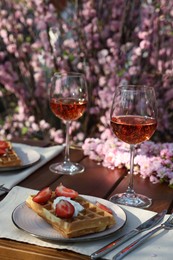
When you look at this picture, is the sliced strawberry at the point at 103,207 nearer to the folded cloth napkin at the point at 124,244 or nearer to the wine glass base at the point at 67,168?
the folded cloth napkin at the point at 124,244

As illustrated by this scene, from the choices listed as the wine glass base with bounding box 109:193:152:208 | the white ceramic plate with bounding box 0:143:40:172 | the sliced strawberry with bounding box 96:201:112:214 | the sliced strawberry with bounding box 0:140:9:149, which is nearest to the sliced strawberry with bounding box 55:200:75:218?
the sliced strawberry with bounding box 96:201:112:214

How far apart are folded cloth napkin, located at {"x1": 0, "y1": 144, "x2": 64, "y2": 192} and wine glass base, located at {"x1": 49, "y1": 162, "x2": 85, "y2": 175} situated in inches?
1.9

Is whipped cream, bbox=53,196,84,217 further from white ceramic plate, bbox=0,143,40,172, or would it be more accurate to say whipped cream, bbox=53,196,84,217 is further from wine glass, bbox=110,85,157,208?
white ceramic plate, bbox=0,143,40,172

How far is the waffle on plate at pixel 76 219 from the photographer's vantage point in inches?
47.8

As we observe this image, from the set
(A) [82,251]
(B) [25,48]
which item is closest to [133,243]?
(A) [82,251]

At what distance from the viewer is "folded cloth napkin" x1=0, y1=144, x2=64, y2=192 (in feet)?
5.44

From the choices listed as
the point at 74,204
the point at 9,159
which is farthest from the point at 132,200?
the point at 9,159

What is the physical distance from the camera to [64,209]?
1.25 metres

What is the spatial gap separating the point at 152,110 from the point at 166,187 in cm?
28

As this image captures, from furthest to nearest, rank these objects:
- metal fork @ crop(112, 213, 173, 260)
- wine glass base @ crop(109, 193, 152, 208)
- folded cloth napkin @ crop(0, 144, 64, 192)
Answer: folded cloth napkin @ crop(0, 144, 64, 192) → wine glass base @ crop(109, 193, 152, 208) → metal fork @ crop(112, 213, 173, 260)

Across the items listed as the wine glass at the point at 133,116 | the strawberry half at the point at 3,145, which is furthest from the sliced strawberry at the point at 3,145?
the wine glass at the point at 133,116

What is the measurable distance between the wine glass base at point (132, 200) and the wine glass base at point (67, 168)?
0.27 meters

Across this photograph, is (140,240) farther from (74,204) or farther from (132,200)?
(132,200)

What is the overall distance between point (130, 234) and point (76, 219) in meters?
0.13
